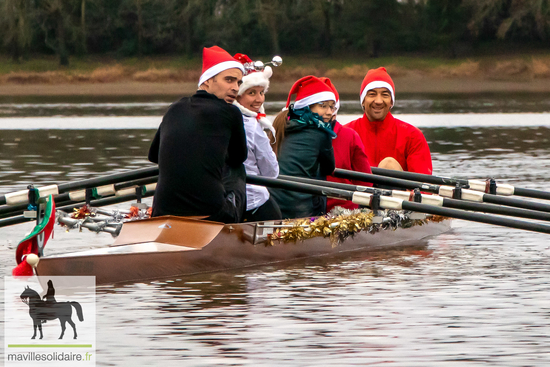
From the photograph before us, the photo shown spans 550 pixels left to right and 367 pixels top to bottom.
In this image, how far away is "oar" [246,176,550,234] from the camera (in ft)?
25.9

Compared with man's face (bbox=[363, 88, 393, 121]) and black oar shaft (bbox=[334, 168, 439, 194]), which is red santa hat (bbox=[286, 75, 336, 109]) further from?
man's face (bbox=[363, 88, 393, 121])

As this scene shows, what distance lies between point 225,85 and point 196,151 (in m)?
0.53

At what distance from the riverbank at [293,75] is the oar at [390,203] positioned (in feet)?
104

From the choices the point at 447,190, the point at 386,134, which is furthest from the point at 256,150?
the point at 386,134

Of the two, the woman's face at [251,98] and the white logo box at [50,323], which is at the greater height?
the woman's face at [251,98]

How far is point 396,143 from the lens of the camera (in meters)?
10.1

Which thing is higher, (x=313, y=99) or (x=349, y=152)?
(x=313, y=99)

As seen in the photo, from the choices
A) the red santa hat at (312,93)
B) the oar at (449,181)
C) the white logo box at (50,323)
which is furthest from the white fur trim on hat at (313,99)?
the white logo box at (50,323)

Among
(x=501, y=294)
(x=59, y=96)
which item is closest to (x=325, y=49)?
(x=59, y=96)

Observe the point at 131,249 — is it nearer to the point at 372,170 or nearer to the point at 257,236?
the point at 257,236

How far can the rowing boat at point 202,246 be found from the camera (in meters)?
6.98

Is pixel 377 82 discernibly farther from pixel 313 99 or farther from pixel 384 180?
pixel 313 99

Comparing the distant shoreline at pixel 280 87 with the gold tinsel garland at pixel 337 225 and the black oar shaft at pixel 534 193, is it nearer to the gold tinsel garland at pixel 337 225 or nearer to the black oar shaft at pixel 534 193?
the black oar shaft at pixel 534 193

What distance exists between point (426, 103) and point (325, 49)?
15129 millimetres
